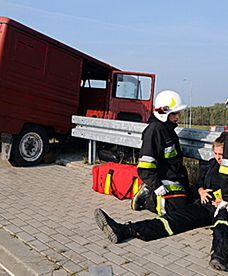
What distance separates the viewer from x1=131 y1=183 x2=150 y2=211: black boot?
518 cm

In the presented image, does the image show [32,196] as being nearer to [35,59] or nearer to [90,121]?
[90,121]

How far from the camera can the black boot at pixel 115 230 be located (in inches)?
161

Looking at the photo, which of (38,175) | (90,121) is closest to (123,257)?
(38,175)

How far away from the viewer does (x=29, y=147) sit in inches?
320

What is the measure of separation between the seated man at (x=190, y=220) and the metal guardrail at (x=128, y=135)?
1.00m

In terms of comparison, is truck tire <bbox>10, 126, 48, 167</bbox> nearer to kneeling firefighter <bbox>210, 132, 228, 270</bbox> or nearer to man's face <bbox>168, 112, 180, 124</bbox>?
man's face <bbox>168, 112, 180, 124</bbox>

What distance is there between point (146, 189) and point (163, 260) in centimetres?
154

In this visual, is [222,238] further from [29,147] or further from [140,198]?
[29,147]

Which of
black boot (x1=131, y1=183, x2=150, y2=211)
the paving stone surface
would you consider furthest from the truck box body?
black boot (x1=131, y1=183, x2=150, y2=211)

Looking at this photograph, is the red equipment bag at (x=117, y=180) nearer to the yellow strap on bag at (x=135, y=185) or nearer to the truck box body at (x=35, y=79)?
the yellow strap on bag at (x=135, y=185)

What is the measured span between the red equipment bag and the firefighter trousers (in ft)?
3.82

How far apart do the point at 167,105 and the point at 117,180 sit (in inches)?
59.9

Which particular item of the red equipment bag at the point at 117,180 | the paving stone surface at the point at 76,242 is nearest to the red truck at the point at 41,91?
the paving stone surface at the point at 76,242

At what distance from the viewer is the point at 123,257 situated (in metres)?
3.73
